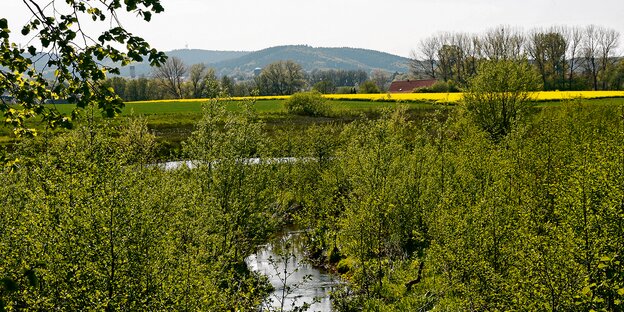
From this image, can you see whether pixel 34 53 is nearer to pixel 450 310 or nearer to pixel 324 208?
pixel 450 310

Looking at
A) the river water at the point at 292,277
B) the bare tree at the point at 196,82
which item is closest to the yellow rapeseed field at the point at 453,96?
the river water at the point at 292,277

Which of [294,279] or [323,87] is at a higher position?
[323,87]

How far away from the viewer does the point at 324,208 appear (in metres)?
40.3

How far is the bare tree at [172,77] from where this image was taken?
16062cm

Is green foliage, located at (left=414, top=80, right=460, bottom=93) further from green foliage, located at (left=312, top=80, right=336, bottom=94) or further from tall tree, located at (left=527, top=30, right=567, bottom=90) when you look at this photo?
green foliage, located at (left=312, top=80, right=336, bottom=94)

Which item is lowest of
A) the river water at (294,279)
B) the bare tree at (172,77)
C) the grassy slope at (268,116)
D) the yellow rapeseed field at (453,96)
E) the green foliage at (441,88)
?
the river water at (294,279)

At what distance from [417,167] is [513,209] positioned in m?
11.7

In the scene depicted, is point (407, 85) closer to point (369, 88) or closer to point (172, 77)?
point (369, 88)

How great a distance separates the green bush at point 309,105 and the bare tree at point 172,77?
66623 millimetres

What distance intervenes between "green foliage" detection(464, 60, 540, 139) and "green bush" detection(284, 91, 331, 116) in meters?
42.2

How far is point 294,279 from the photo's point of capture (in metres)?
34.4

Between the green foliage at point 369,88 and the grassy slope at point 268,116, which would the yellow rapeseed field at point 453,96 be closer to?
the grassy slope at point 268,116

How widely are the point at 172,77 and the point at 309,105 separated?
8571cm

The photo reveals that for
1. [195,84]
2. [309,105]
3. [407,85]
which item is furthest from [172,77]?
[309,105]
